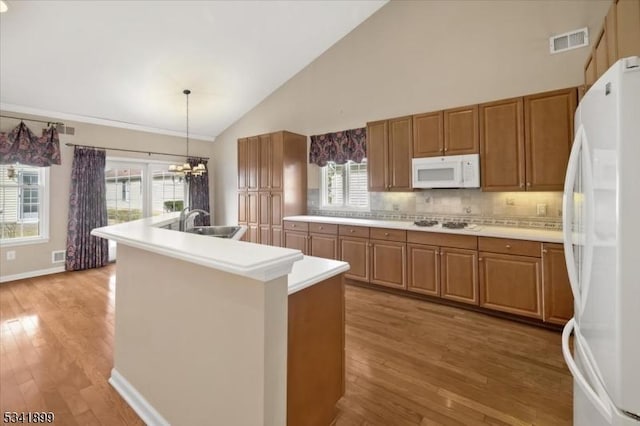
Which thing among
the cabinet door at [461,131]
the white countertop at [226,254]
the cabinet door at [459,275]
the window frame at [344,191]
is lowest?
the cabinet door at [459,275]

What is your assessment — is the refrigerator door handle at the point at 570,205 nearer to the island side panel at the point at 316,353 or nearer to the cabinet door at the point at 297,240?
the island side panel at the point at 316,353

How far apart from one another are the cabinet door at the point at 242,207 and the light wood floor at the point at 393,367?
108 inches

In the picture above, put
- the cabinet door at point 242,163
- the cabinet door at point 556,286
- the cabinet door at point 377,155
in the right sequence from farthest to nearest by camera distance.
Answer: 1. the cabinet door at point 242,163
2. the cabinet door at point 377,155
3. the cabinet door at point 556,286

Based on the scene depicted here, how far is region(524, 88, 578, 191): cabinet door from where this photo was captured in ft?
8.87

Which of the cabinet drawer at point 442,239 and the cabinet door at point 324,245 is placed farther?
the cabinet door at point 324,245

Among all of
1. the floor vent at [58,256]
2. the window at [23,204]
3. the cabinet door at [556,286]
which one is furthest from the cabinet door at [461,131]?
the floor vent at [58,256]

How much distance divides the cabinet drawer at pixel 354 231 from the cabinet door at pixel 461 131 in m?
1.39

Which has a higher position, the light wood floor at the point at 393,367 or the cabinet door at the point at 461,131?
the cabinet door at the point at 461,131

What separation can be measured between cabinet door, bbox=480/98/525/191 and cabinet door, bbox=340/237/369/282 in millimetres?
1618

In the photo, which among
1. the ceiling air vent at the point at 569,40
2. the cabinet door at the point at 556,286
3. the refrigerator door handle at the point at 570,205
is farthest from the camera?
the ceiling air vent at the point at 569,40

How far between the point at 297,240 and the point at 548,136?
3.42 meters

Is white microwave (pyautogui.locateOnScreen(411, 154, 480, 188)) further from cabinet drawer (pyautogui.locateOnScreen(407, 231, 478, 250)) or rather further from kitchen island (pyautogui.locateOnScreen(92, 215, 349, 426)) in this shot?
kitchen island (pyautogui.locateOnScreen(92, 215, 349, 426))

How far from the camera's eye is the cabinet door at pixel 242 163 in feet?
18.0

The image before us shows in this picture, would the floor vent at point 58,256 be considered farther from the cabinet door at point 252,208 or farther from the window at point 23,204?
the cabinet door at point 252,208
